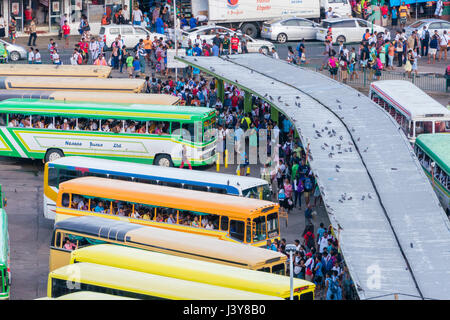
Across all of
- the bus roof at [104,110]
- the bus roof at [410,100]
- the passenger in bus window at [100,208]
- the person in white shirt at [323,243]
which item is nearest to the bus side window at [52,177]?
the passenger in bus window at [100,208]

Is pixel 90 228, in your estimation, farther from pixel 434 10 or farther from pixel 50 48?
pixel 434 10

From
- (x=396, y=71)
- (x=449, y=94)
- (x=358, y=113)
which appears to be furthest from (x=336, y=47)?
(x=358, y=113)

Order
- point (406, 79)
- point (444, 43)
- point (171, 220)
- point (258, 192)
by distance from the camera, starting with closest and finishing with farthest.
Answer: point (171, 220)
point (258, 192)
point (406, 79)
point (444, 43)

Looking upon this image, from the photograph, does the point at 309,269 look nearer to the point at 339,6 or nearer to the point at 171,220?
the point at 171,220

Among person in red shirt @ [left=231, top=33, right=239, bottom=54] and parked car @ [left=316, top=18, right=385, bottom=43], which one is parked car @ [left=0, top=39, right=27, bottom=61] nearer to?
person in red shirt @ [left=231, top=33, right=239, bottom=54]

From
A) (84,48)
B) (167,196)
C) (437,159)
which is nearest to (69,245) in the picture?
(167,196)

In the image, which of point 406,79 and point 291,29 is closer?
point 406,79
